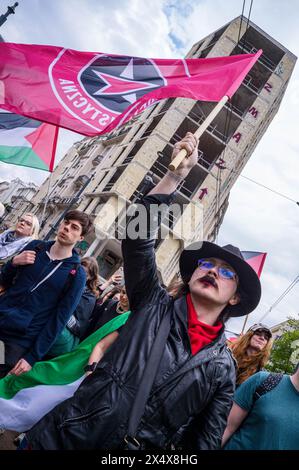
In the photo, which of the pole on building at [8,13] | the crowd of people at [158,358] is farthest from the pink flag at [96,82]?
the pole on building at [8,13]

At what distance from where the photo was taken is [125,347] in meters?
1.71

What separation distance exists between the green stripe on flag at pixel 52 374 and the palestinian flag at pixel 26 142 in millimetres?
3079

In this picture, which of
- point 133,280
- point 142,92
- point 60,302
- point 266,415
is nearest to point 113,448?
point 133,280

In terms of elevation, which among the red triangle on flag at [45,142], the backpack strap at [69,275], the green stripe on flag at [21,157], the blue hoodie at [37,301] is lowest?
the blue hoodie at [37,301]

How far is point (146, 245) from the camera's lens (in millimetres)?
1749

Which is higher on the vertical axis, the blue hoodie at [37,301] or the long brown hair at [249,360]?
the long brown hair at [249,360]

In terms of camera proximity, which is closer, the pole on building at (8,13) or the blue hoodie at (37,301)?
the blue hoodie at (37,301)

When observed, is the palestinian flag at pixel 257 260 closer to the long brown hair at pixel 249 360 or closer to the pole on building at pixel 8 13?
the long brown hair at pixel 249 360

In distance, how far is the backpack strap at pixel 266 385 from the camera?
2.42 metres

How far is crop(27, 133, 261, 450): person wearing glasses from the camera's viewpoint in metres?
1.54

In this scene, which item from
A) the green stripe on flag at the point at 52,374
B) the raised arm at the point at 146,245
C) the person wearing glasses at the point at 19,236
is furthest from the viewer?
the person wearing glasses at the point at 19,236

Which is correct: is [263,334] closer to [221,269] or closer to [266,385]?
[266,385]

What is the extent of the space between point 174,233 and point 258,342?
20886 millimetres

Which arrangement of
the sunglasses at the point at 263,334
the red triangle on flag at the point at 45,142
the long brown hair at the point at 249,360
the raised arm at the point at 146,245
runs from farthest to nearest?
1. the red triangle on flag at the point at 45,142
2. the sunglasses at the point at 263,334
3. the long brown hair at the point at 249,360
4. the raised arm at the point at 146,245
